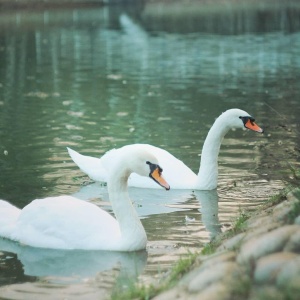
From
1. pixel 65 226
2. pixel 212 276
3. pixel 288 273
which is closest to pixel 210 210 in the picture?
pixel 65 226

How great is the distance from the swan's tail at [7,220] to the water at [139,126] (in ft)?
0.55

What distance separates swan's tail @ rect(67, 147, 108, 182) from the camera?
12477 millimetres

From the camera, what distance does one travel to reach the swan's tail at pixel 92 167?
12477 mm

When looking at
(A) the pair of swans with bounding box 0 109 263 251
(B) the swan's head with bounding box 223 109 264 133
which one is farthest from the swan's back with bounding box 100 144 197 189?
(A) the pair of swans with bounding box 0 109 263 251

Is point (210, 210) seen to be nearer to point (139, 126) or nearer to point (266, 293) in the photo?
point (266, 293)

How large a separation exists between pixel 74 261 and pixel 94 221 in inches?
20.5

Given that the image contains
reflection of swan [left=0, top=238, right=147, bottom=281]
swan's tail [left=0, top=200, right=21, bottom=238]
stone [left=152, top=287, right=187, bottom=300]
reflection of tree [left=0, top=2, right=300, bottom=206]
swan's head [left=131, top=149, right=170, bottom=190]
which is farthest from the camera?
reflection of tree [left=0, top=2, right=300, bottom=206]

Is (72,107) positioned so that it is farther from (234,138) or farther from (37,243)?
(37,243)

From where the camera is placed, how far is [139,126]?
673 inches

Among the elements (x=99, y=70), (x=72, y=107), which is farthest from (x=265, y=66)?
(x=72, y=107)

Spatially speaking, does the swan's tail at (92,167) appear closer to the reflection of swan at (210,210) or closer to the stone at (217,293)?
the reflection of swan at (210,210)

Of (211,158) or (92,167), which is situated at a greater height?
(211,158)

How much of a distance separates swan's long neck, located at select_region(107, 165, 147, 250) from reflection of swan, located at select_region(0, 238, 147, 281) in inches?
4.9

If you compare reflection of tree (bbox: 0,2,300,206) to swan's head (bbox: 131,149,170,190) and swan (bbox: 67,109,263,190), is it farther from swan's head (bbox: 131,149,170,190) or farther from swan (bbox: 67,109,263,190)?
swan's head (bbox: 131,149,170,190)
